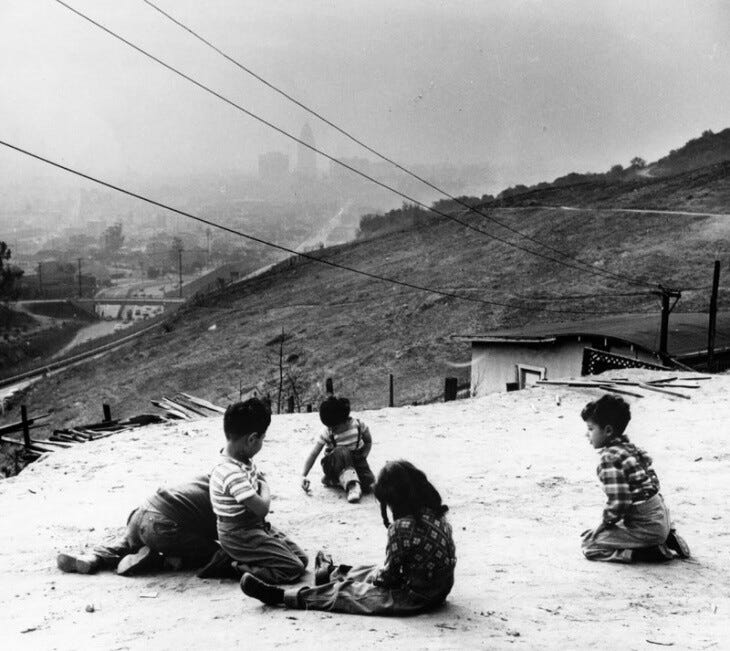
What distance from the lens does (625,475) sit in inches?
218

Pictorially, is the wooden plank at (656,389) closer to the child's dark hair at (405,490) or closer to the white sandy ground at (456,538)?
the white sandy ground at (456,538)

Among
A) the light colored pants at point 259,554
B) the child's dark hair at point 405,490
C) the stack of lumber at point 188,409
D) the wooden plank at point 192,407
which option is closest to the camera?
the child's dark hair at point 405,490

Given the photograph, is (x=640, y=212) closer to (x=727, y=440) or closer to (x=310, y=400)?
(x=310, y=400)

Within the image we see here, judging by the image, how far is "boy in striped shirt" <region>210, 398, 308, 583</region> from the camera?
522 cm

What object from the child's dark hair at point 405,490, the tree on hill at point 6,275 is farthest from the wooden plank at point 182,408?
the tree on hill at point 6,275

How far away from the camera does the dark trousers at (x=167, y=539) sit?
562cm

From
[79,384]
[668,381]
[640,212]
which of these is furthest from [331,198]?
[668,381]

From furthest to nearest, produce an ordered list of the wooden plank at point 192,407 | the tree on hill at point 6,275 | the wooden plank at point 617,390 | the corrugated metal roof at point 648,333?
1. the tree on hill at point 6,275
2. the corrugated metal roof at point 648,333
3. the wooden plank at point 192,407
4. the wooden plank at point 617,390

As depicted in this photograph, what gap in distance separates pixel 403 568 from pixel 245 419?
1.47 meters

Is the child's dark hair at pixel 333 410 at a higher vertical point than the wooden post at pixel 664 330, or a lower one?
lower

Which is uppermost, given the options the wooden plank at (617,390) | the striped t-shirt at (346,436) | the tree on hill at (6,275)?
the tree on hill at (6,275)

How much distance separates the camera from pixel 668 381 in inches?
612

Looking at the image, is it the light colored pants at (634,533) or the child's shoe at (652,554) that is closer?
the light colored pants at (634,533)

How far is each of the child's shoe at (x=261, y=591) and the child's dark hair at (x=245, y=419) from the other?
994 mm
